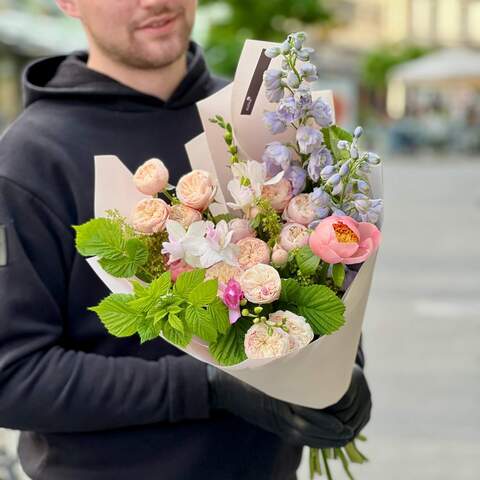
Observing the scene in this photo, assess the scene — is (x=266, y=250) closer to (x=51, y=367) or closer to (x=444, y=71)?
(x=51, y=367)

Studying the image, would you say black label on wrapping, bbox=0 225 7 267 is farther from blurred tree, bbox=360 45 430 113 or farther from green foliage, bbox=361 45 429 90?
green foliage, bbox=361 45 429 90

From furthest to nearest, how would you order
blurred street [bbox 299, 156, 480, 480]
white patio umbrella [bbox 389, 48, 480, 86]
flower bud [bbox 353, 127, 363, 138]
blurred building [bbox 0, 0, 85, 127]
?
blurred building [bbox 0, 0, 85, 127] < white patio umbrella [bbox 389, 48, 480, 86] < blurred street [bbox 299, 156, 480, 480] < flower bud [bbox 353, 127, 363, 138]

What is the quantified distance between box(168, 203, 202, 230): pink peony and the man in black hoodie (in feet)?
0.98

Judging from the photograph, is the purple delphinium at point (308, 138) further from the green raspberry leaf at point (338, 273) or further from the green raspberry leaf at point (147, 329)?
the green raspberry leaf at point (147, 329)

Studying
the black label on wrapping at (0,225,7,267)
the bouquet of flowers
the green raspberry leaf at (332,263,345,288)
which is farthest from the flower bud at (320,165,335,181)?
the black label on wrapping at (0,225,7,267)

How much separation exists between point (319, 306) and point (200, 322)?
15 centimetres

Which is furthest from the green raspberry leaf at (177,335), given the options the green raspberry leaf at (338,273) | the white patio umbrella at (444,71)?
the white patio umbrella at (444,71)

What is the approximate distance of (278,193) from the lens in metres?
1.41

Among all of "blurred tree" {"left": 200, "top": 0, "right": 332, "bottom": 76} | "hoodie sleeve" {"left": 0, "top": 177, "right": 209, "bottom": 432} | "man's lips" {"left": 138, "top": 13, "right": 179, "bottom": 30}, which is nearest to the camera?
"hoodie sleeve" {"left": 0, "top": 177, "right": 209, "bottom": 432}

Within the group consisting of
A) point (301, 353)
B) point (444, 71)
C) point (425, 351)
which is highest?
point (301, 353)

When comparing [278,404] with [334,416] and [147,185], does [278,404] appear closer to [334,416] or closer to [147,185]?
[334,416]

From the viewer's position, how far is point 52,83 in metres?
1.88

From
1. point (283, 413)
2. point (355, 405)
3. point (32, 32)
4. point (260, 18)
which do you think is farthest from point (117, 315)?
point (32, 32)

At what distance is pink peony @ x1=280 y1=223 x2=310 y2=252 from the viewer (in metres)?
1.36
